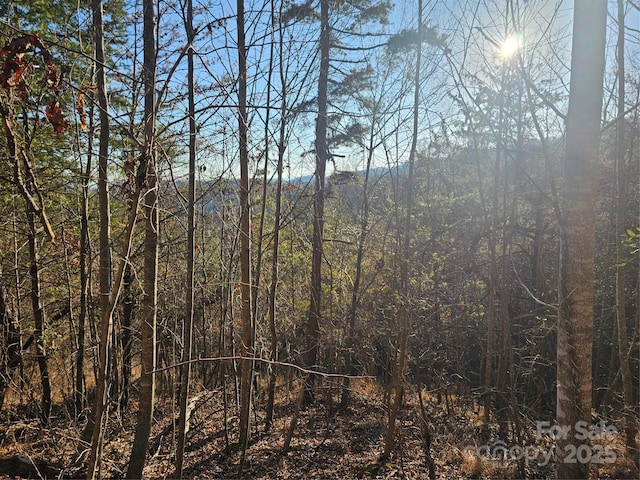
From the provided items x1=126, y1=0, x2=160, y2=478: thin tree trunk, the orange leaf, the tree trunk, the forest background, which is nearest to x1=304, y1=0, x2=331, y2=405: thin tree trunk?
the forest background

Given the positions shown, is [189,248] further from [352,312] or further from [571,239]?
[352,312]

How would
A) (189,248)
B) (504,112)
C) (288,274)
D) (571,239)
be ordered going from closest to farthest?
(571,239), (189,248), (504,112), (288,274)

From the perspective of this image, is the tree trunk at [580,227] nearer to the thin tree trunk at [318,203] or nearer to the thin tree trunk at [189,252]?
the thin tree trunk at [189,252]

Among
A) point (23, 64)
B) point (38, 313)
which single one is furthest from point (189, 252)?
point (38, 313)

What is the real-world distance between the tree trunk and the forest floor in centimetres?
269

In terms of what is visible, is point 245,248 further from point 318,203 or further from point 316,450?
point 318,203

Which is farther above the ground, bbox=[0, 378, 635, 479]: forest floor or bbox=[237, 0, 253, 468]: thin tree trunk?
bbox=[237, 0, 253, 468]: thin tree trunk

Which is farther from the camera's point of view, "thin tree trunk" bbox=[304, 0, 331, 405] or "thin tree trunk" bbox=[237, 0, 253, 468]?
"thin tree trunk" bbox=[304, 0, 331, 405]

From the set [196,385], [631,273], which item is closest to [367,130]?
[631,273]

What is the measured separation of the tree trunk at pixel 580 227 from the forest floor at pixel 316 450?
2687 mm

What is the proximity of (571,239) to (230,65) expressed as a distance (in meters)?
3.35

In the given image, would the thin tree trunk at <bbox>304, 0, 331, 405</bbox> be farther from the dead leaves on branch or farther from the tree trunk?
the dead leaves on branch

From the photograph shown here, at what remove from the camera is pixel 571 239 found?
2266 millimetres

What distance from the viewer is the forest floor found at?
→ 16.3ft
